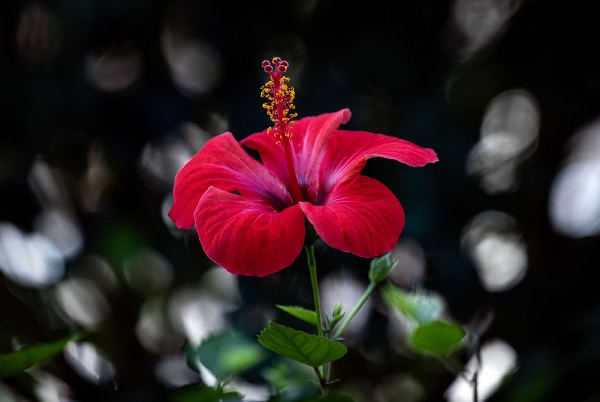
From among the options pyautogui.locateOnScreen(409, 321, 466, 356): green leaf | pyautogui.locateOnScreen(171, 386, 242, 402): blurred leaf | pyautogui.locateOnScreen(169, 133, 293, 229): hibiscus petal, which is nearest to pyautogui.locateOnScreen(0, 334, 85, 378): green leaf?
pyautogui.locateOnScreen(171, 386, 242, 402): blurred leaf

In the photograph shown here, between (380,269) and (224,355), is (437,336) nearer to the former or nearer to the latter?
(380,269)

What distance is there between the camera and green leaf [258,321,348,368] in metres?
0.62

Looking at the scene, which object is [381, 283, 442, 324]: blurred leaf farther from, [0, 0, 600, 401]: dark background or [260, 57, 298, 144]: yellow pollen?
[0, 0, 600, 401]: dark background

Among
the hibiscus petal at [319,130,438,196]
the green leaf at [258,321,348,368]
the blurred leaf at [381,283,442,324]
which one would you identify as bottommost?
the blurred leaf at [381,283,442,324]

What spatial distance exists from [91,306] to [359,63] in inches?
44.1

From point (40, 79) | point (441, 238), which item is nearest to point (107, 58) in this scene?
point (40, 79)

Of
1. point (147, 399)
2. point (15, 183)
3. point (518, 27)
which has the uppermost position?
point (518, 27)

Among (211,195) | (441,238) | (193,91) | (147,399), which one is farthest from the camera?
(193,91)

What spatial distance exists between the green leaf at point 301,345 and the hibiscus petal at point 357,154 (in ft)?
0.86

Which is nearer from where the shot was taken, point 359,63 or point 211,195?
point 211,195

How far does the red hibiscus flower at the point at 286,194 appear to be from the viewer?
71 cm

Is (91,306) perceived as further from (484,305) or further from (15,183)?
(484,305)

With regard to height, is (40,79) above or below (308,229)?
above

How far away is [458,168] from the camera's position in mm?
1615
